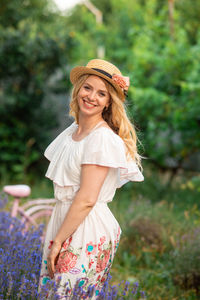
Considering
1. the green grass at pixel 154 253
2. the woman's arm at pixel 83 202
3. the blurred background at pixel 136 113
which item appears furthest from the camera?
the blurred background at pixel 136 113

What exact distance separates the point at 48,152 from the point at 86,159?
0.45 m

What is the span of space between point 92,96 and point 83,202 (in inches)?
20.7

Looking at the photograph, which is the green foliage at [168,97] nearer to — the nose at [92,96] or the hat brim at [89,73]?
the hat brim at [89,73]

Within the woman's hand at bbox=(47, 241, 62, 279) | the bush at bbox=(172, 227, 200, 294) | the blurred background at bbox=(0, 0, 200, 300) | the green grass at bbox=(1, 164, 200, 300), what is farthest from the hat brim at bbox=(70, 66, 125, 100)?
the blurred background at bbox=(0, 0, 200, 300)

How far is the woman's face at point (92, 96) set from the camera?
1.99m

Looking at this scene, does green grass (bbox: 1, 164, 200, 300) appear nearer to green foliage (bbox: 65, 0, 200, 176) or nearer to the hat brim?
green foliage (bbox: 65, 0, 200, 176)

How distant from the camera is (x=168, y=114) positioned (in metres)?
6.66

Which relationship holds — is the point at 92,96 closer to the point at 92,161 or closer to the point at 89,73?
the point at 89,73

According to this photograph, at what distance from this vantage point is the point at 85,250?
1909 mm

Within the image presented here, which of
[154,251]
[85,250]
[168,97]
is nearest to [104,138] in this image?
[85,250]

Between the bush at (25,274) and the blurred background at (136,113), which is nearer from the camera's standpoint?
the bush at (25,274)

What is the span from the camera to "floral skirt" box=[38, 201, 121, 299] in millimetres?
1894

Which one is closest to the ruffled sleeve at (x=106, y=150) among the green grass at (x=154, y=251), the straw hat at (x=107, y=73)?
the straw hat at (x=107, y=73)

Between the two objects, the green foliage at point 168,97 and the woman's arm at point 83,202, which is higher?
the green foliage at point 168,97
